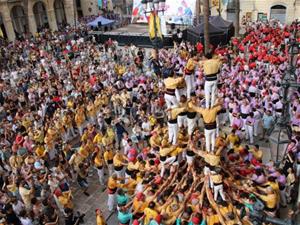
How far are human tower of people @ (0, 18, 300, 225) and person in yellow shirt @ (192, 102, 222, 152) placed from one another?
3 centimetres

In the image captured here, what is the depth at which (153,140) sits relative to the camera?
1108cm

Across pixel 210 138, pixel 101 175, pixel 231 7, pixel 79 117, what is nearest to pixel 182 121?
pixel 210 138

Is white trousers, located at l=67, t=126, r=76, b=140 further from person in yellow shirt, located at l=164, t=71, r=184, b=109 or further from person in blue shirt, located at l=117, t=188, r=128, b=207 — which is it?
person in yellow shirt, located at l=164, t=71, r=184, b=109

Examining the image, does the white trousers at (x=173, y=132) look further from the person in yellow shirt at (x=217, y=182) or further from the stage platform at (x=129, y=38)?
the stage platform at (x=129, y=38)

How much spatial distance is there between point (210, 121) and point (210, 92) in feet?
2.44

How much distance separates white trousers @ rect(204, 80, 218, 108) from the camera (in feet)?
28.7

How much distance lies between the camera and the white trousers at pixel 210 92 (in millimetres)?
8758

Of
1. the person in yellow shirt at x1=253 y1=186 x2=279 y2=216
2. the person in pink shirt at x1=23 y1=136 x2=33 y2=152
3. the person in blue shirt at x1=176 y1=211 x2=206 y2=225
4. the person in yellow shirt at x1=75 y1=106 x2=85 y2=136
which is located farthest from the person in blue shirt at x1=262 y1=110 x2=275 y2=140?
the person in pink shirt at x1=23 y1=136 x2=33 y2=152

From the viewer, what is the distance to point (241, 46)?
2152 cm

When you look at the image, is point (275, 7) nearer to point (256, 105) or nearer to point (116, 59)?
point (116, 59)

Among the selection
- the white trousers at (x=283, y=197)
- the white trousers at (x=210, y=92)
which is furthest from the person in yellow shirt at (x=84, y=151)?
the white trousers at (x=283, y=197)

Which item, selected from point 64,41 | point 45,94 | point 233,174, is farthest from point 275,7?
point 233,174

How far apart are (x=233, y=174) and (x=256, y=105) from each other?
14.7ft

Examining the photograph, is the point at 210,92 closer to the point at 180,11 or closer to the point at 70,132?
the point at 70,132
